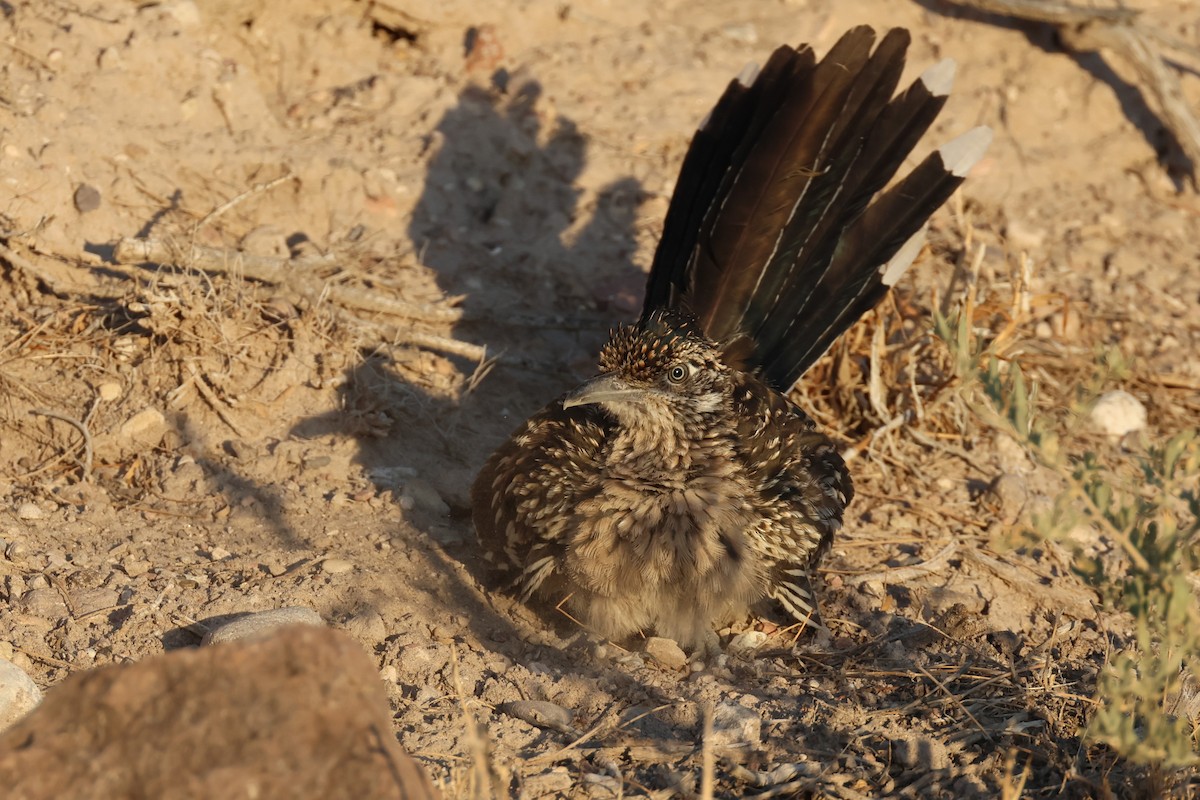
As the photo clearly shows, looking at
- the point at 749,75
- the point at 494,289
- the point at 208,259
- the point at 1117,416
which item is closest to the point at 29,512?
the point at 208,259

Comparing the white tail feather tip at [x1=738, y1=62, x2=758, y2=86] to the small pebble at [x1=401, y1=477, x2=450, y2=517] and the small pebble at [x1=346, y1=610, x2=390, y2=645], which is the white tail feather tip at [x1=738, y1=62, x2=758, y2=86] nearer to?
the small pebble at [x1=401, y1=477, x2=450, y2=517]

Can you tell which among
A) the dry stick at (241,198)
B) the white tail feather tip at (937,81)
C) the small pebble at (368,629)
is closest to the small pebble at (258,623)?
the small pebble at (368,629)

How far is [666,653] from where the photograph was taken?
4270mm

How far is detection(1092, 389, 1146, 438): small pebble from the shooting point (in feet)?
19.7

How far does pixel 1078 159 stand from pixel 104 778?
6.88 m

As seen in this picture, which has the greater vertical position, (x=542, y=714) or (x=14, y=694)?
(x=542, y=714)

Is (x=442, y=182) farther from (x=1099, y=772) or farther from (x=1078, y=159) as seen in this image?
(x=1099, y=772)

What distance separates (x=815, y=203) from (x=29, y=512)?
3.39m

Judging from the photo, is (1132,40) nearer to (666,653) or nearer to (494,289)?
(494,289)

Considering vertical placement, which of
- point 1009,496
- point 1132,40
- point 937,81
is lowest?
point 1009,496

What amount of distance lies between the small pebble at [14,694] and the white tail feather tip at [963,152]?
3994 mm

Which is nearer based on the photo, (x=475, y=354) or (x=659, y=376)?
(x=659, y=376)

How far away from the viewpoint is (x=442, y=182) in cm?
658

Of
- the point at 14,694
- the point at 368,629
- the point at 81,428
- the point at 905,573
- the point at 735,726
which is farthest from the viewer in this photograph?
the point at 905,573
